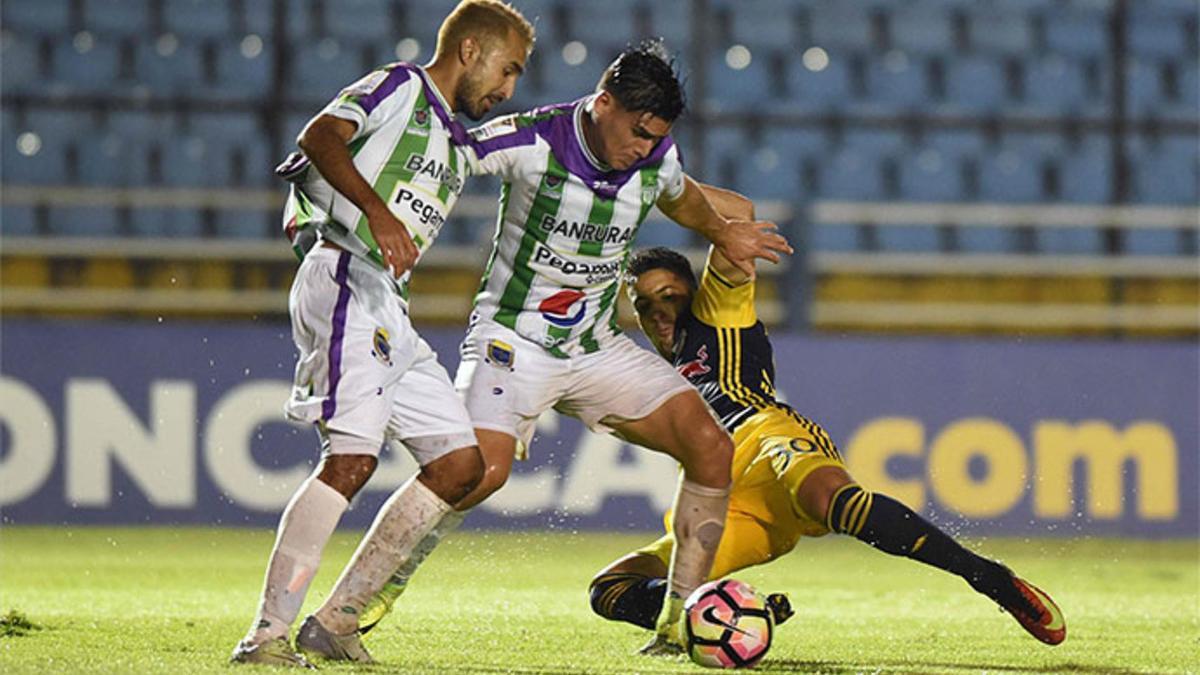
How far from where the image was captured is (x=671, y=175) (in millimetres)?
5902

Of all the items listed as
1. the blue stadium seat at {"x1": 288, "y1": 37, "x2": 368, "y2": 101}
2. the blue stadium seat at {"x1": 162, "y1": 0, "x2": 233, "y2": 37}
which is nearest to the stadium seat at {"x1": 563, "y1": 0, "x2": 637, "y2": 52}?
the blue stadium seat at {"x1": 288, "y1": 37, "x2": 368, "y2": 101}

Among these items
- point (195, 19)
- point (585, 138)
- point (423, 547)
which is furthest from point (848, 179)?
point (423, 547)

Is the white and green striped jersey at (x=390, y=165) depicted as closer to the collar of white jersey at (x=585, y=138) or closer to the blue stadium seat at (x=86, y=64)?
the collar of white jersey at (x=585, y=138)

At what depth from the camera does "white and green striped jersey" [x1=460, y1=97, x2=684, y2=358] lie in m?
5.80

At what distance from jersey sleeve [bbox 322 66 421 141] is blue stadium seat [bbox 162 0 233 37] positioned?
8.14 m

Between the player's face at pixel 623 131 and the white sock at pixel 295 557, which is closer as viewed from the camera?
the white sock at pixel 295 557

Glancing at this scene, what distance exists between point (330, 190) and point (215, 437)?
5273mm

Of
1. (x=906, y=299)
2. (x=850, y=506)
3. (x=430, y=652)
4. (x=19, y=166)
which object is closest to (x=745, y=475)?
(x=850, y=506)

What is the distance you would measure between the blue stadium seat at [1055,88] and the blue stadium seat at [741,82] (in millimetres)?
1736

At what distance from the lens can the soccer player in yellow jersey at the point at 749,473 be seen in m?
5.78

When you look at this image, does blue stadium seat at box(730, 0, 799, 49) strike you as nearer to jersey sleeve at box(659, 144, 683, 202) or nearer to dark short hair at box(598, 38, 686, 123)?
jersey sleeve at box(659, 144, 683, 202)

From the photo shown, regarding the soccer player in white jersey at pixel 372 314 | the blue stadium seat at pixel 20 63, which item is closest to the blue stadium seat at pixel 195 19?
the blue stadium seat at pixel 20 63

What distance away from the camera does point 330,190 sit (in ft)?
17.5

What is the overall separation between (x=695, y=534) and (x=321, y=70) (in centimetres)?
790
